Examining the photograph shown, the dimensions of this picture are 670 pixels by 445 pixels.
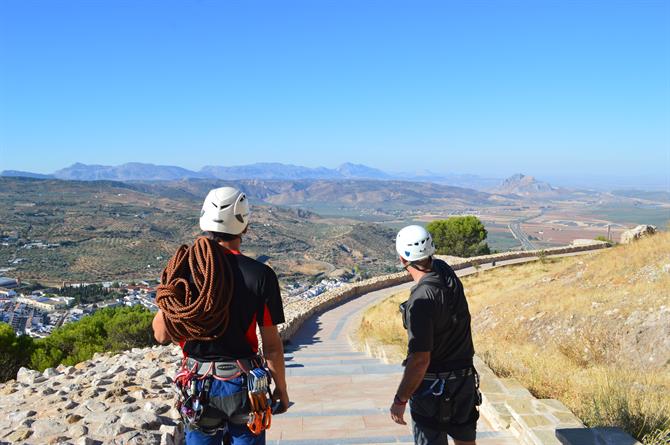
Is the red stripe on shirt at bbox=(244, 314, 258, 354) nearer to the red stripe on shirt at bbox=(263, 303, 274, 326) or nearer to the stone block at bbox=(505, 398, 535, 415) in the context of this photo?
the red stripe on shirt at bbox=(263, 303, 274, 326)

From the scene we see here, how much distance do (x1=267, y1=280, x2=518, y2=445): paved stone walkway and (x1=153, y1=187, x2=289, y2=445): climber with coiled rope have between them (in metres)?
1.94

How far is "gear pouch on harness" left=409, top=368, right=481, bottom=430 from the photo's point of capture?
2975mm

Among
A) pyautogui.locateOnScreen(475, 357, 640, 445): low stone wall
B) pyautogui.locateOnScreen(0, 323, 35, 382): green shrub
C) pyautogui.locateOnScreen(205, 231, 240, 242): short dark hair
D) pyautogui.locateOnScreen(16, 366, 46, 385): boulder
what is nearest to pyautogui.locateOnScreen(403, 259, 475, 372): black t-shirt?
pyautogui.locateOnScreen(205, 231, 240, 242): short dark hair

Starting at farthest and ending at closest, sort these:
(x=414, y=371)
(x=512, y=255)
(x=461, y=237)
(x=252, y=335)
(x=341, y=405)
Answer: (x=461, y=237)
(x=512, y=255)
(x=341, y=405)
(x=414, y=371)
(x=252, y=335)

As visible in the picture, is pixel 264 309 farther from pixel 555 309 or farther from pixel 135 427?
pixel 555 309

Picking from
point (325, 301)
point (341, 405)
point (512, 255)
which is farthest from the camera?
point (512, 255)

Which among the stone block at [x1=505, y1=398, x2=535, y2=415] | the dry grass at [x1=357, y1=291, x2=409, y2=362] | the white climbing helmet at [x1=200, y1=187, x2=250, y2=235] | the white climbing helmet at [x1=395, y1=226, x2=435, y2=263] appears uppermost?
the white climbing helmet at [x1=200, y1=187, x2=250, y2=235]

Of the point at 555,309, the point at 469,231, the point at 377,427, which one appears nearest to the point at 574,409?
the point at 377,427

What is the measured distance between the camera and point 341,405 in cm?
539

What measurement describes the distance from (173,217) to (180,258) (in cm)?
13887

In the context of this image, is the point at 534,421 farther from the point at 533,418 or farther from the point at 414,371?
the point at 414,371

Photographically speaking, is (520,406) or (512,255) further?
(512,255)

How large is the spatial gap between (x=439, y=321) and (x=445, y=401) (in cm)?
49

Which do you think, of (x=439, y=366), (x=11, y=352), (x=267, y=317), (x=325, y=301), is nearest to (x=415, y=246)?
(x=439, y=366)
